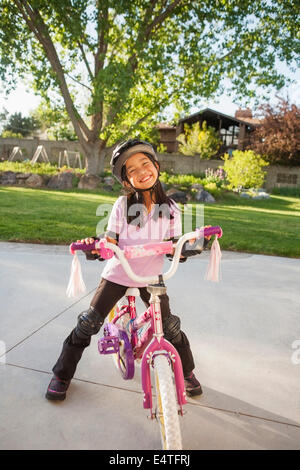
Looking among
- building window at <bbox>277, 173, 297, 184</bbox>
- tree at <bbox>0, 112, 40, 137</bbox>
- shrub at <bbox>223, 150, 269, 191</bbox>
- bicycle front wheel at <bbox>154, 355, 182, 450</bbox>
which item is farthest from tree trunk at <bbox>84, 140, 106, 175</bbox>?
tree at <bbox>0, 112, 40, 137</bbox>

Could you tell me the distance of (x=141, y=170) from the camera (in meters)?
1.91

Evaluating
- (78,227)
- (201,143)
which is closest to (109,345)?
(78,227)

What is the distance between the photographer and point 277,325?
2865mm

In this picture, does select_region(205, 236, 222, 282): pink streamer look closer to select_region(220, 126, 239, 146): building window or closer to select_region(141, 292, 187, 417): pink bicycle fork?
select_region(141, 292, 187, 417): pink bicycle fork

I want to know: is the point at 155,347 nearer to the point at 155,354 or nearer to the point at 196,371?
the point at 155,354

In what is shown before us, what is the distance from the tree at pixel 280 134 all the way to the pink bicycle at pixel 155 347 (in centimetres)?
2213

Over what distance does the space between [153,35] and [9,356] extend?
45.0ft

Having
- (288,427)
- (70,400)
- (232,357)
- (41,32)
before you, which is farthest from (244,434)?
(41,32)

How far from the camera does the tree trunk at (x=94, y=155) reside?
14539 mm

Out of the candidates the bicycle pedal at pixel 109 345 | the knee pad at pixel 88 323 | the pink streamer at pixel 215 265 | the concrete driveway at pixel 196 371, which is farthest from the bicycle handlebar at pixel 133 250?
the concrete driveway at pixel 196 371

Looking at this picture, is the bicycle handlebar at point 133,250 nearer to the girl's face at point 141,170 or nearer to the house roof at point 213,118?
the girl's face at point 141,170

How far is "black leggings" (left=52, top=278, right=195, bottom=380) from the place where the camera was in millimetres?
1914

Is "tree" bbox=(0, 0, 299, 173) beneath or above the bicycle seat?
above

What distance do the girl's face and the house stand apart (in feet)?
89.3
